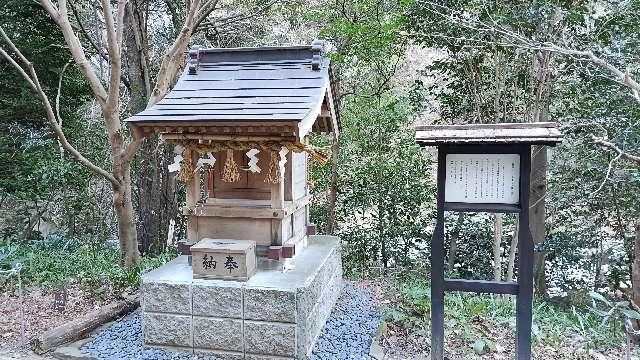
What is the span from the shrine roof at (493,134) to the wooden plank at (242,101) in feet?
4.12

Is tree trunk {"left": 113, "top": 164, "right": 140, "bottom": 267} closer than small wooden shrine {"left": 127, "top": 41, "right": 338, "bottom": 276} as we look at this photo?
No

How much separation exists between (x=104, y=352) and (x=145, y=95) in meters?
5.20

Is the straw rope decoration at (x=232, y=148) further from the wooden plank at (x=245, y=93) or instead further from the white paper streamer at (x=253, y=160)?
the wooden plank at (x=245, y=93)

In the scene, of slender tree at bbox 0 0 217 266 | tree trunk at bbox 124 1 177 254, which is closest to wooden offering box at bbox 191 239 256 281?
slender tree at bbox 0 0 217 266

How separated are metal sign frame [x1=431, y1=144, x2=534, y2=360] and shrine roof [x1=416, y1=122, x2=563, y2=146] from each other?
5.5 inches

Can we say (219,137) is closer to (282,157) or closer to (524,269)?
(282,157)

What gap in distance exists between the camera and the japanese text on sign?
420 cm

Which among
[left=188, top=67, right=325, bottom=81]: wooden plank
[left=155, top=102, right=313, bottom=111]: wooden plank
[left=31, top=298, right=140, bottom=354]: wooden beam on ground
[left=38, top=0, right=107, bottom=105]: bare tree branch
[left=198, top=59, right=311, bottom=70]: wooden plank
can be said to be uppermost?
[left=38, top=0, right=107, bottom=105]: bare tree branch

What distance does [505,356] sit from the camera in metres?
4.81

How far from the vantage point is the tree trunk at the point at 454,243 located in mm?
8750

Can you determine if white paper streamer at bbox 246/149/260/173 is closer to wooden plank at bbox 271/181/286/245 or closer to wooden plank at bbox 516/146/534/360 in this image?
wooden plank at bbox 271/181/286/245

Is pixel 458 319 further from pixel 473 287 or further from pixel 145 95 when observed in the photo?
pixel 145 95

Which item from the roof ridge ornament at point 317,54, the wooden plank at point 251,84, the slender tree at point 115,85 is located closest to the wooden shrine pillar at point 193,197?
the wooden plank at point 251,84

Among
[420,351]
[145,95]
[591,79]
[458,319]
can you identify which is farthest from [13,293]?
[591,79]
